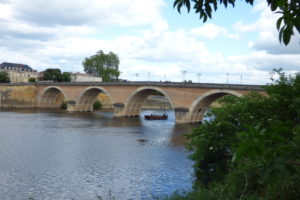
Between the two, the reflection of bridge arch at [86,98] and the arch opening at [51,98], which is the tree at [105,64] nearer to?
the arch opening at [51,98]

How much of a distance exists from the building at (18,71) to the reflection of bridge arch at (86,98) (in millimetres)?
58906

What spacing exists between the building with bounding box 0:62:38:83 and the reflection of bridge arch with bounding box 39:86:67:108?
148 feet

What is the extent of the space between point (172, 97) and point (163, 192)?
34685 mm

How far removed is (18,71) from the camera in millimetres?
123500

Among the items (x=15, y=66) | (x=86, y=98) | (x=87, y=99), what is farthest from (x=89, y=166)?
(x=15, y=66)

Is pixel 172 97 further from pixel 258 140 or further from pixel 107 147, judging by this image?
pixel 258 140

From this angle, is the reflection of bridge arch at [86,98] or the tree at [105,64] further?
the tree at [105,64]

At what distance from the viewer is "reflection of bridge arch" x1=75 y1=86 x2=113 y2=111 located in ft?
215

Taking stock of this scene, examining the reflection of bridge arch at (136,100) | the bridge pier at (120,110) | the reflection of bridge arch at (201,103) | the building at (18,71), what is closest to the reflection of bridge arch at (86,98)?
the bridge pier at (120,110)

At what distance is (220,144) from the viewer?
567 inches

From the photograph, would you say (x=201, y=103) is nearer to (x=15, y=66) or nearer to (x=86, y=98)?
(x=86, y=98)

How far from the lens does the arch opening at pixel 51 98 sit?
75812mm

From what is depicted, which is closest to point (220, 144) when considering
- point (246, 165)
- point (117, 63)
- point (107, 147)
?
point (246, 165)

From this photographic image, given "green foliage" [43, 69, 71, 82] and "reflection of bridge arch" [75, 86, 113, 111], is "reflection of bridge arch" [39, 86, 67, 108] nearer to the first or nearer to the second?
"reflection of bridge arch" [75, 86, 113, 111]
